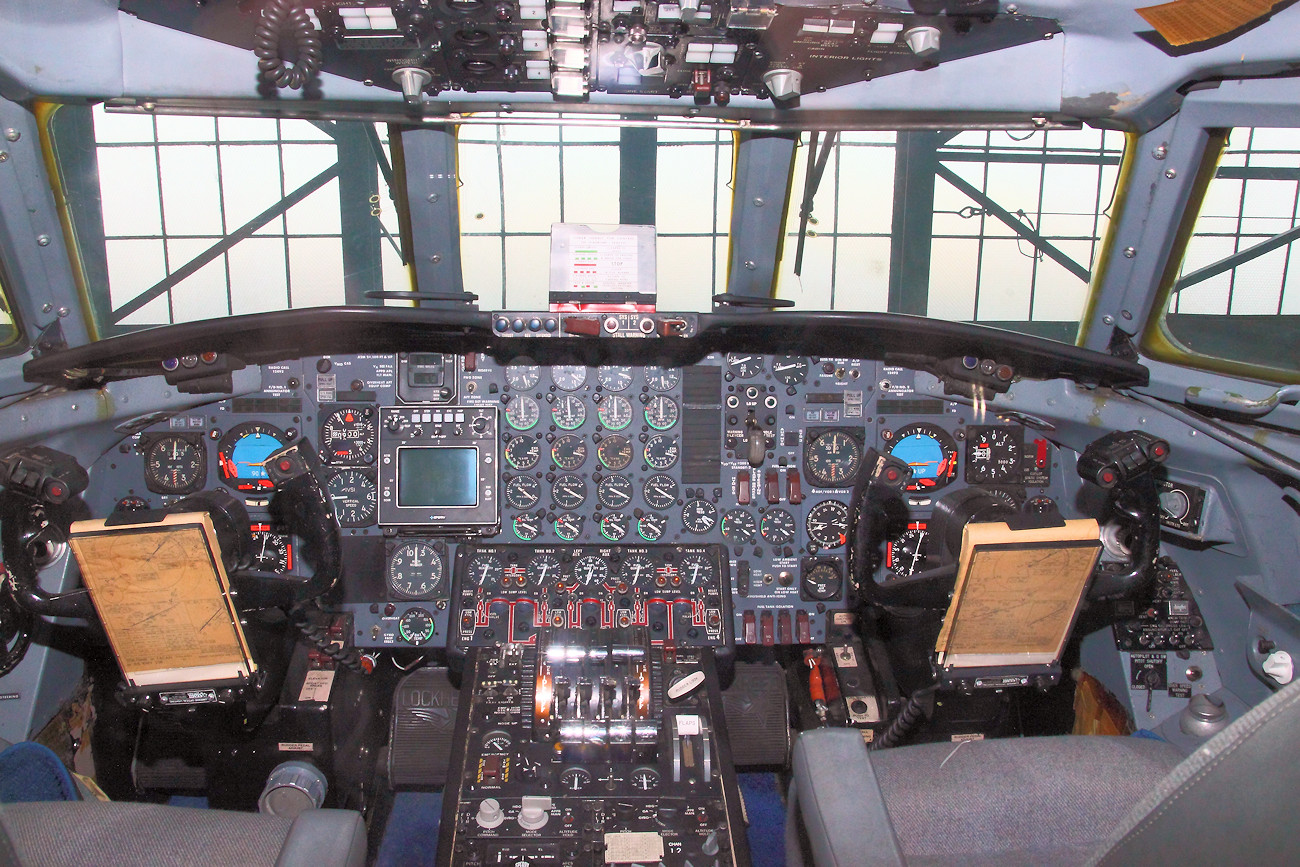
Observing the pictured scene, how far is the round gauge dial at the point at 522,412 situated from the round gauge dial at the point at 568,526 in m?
0.39

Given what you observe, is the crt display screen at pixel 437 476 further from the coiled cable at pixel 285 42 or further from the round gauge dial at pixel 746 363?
the coiled cable at pixel 285 42

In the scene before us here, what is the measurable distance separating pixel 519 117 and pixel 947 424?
6.43 ft

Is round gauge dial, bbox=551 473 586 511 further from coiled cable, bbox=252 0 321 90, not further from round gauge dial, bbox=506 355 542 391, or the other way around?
coiled cable, bbox=252 0 321 90

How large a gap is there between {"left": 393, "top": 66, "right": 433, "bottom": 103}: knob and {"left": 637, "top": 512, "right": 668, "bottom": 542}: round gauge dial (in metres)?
1.72

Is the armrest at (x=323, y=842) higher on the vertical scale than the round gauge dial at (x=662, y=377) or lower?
lower

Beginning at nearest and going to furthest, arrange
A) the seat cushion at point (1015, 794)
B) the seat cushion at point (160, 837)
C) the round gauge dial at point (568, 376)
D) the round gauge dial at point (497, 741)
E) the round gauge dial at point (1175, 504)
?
1. the seat cushion at point (160, 837)
2. the seat cushion at point (1015, 794)
3. the round gauge dial at point (497, 741)
4. the round gauge dial at point (1175, 504)
5. the round gauge dial at point (568, 376)

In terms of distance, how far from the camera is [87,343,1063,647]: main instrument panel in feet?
10.7

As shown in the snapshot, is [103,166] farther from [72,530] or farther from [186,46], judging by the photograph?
[72,530]

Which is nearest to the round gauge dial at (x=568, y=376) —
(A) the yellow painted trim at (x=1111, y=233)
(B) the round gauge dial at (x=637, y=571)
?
(B) the round gauge dial at (x=637, y=571)

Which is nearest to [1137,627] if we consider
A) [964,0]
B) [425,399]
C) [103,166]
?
[964,0]

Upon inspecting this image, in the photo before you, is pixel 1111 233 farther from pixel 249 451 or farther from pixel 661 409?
pixel 249 451

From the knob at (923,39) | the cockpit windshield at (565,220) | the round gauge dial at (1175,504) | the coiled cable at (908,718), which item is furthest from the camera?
the cockpit windshield at (565,220)

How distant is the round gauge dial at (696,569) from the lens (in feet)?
10.9

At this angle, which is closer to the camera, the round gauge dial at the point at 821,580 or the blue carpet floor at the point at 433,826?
the blue carpet floor at the point at 433,826
